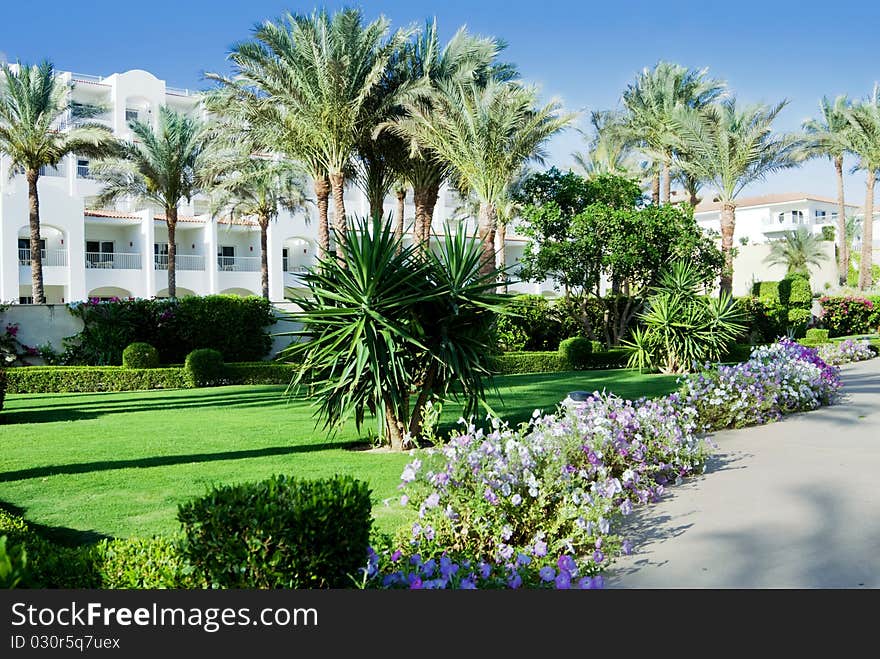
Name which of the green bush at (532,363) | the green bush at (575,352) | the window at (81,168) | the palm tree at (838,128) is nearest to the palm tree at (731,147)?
the green bush at (575,352)

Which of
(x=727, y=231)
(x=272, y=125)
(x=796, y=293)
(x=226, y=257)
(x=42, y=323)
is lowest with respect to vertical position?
(x=42, y=323)

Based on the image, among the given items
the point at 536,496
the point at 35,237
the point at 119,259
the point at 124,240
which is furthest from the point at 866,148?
the point at 536,496

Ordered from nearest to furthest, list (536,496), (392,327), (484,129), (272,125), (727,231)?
(536,496) → (392,327) → (484,129) → (272,125) → (727,231)

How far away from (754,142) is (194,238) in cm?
3067

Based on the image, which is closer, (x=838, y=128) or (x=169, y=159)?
(x=169, y=159)

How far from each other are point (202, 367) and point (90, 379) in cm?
259

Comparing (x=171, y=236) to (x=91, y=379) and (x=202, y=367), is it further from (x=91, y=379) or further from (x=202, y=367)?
(x=202, y=367)

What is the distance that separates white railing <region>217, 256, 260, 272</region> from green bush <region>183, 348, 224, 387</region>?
25.8 m

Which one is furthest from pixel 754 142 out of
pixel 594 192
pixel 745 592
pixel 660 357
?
pixel 745 592

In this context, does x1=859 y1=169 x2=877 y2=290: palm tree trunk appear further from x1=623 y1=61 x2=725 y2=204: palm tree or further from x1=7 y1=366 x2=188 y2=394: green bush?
x1=7 y1=366 x2=188 y2=394: green bush

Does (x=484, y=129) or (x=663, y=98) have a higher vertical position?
(x=663, y=98)

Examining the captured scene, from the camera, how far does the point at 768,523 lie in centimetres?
507

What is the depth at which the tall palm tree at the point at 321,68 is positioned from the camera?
21.3 m

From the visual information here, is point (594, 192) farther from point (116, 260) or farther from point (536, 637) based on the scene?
point (116, 260)
